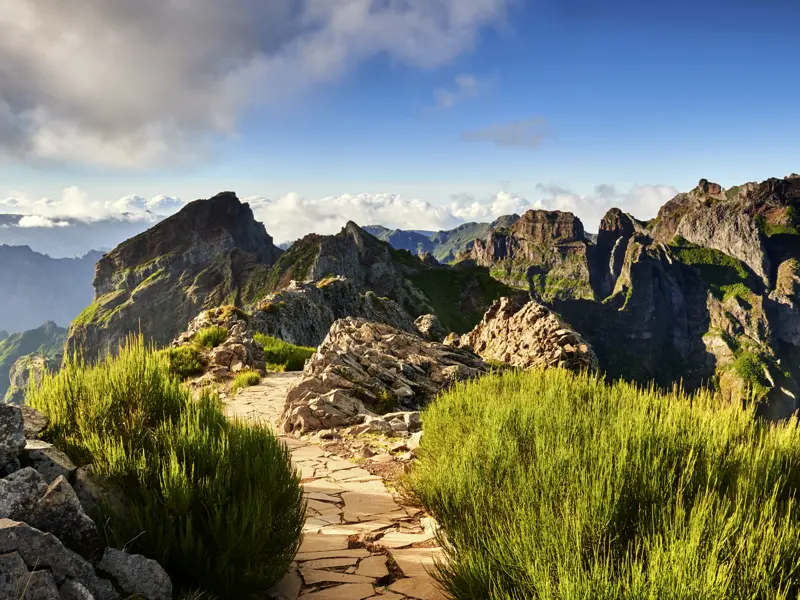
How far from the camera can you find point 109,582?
330 centimetres

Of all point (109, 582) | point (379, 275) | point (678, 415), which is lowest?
point (109, 582)

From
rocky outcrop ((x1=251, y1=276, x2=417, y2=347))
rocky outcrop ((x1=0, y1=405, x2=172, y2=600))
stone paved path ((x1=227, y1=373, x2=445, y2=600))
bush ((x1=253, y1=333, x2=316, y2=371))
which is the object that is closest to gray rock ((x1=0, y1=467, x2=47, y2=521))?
rocky outcrop ((x1=0, y1=405, x2=172, y2=600))

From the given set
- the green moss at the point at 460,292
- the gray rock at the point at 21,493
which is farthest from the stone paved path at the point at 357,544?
the green moss at the point at 460,292

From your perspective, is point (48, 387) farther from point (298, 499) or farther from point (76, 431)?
point (298, 499)

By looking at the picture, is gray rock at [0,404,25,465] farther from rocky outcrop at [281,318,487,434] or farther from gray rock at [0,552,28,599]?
rocky outcrop at [281,318,487,434]

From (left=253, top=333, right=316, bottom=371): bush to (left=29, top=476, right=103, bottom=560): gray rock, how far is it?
16399 millimetres

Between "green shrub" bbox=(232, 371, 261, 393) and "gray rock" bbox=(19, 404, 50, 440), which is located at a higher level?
"gray rock" bbox=(19, 404, 50, 440)

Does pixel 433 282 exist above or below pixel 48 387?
above

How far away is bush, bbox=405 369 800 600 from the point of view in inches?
128

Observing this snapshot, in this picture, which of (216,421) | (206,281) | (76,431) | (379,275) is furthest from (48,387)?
(206,281)

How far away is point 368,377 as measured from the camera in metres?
14.1

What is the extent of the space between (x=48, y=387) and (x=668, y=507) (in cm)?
666

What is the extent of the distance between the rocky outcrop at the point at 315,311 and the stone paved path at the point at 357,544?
21021mm

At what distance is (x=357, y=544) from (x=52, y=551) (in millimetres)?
3520
